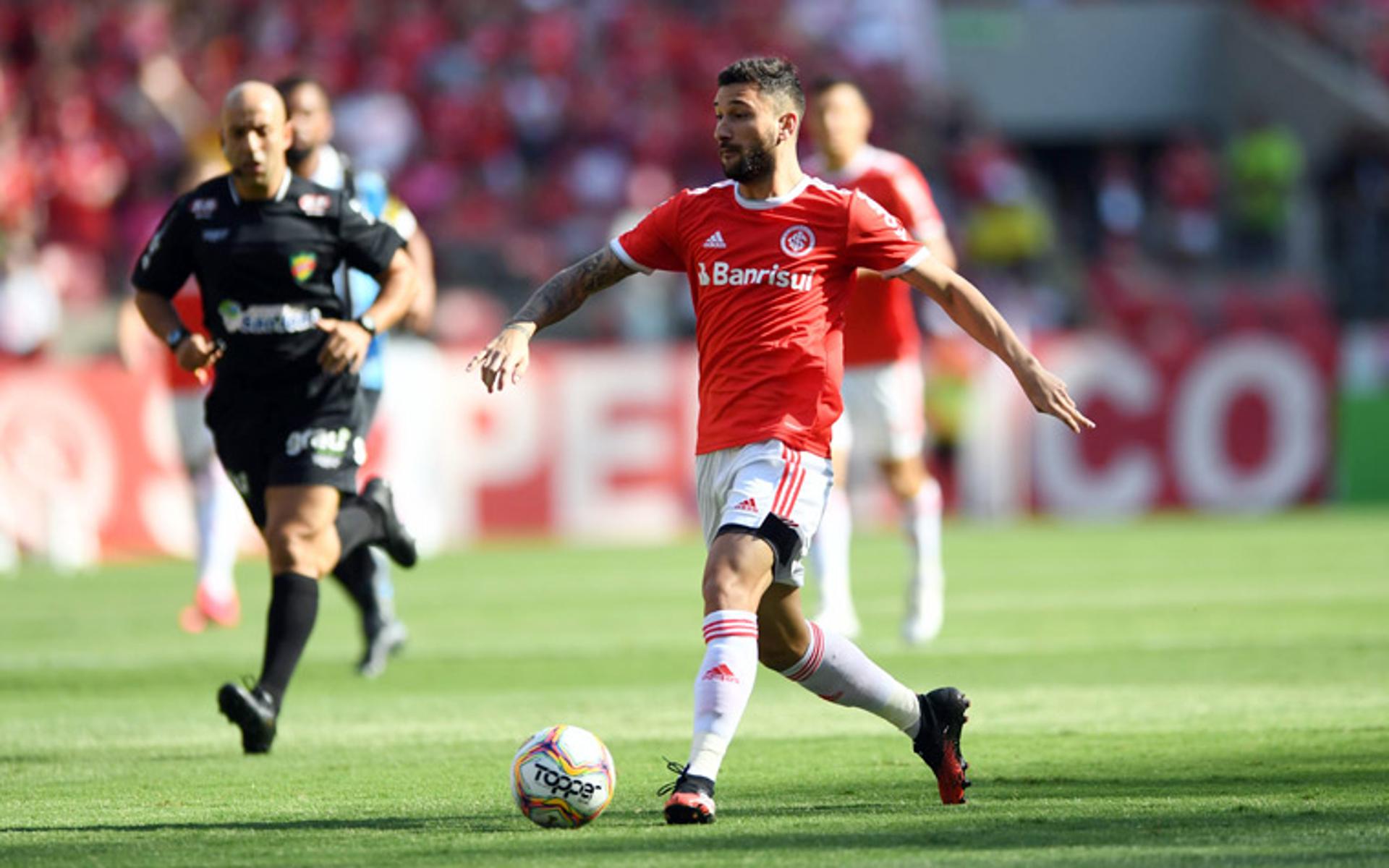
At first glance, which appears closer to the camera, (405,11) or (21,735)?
(21,735)

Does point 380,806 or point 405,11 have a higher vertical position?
point 405,11

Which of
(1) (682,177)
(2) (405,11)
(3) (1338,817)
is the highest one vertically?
(2) (405,11)

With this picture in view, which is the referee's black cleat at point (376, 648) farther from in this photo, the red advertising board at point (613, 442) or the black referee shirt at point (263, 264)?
the red advertising board at point (613, 442)

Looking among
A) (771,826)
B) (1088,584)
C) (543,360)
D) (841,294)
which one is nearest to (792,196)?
(841,294)

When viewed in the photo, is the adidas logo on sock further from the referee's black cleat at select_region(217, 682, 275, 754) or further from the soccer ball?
the referee's black cleat at select_region(217, 682, 275, 754)

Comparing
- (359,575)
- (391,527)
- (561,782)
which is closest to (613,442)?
(359,575)

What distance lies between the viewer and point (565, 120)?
86.2 ft

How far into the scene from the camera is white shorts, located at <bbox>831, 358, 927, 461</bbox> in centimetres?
1183

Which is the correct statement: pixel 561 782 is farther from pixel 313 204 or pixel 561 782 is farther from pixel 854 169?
pixel 854 169

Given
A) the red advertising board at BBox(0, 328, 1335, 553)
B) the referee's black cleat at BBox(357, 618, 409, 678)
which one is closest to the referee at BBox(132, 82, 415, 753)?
the referee's black cleat at BBox(357, 618, 409, 678)

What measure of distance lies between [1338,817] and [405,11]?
72.8 ft

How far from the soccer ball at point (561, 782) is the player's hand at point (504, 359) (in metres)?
1.00

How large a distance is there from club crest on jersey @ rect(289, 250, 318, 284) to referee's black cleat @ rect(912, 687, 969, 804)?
3.06 m

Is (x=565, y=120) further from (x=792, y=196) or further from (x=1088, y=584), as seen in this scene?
(x=792, y=196)
